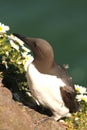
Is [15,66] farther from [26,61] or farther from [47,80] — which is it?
[47,80]

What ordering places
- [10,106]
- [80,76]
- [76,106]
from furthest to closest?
[80,76] → [76,106] → [10,106]

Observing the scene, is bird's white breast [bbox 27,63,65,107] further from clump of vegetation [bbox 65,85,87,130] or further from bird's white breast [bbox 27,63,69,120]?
clump of vegetation [bbox 65,85,87,130]

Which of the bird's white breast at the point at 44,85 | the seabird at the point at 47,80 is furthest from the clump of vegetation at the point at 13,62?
the bird's white breast at the point at 44,85

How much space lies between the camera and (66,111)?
19.2 feet

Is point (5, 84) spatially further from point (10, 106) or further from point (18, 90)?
point (10, 106)

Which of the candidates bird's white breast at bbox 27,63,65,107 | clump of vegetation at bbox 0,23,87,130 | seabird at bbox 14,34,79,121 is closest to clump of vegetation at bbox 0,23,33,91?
clump of vegetation at bbox 0,23,87,130

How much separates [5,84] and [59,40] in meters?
3.54

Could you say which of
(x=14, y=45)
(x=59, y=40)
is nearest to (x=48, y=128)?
(x=14, y=45)

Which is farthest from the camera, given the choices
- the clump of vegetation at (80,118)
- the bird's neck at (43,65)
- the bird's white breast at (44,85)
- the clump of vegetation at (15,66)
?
the clump of vegetation at (15,66)

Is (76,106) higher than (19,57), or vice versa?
(19,57)

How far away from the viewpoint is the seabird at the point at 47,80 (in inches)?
217

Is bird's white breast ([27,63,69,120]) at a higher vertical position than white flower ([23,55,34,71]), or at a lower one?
lower

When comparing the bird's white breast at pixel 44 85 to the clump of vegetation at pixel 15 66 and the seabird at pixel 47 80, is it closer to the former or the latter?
the seabird at pixel 47 80

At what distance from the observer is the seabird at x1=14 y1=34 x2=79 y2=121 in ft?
18.0
